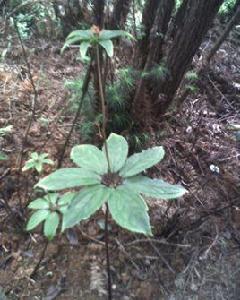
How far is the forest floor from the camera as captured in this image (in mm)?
1955

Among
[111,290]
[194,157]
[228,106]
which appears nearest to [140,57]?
[194,157]

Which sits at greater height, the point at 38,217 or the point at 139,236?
the point at 38,217

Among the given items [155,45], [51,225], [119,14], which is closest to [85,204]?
[51,225]

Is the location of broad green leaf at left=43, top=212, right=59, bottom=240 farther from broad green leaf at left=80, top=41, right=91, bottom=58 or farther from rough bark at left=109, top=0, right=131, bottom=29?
rough bark at left=109, top=0, right=131, bottom=29

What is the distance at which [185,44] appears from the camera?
7.64ft

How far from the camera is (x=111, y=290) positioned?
6.27 ft

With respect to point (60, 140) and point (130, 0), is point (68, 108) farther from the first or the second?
point (130, 0)

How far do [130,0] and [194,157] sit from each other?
1.11m

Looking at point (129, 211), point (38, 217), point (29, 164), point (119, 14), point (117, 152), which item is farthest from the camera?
point (119, 14)

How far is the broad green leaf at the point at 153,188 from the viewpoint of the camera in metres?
1.29

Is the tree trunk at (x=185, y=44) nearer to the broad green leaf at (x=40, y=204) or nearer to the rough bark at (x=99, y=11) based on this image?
the rough bark at (x=99, y=11)

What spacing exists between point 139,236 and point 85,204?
96 centimetres

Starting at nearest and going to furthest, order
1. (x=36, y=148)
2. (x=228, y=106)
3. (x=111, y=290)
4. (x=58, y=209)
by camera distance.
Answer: (x=58, y=209), (x=111, y=290), (x=36, y=148), (x=228, y=106)

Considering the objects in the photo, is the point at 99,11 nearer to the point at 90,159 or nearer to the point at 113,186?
the point at 90,159
